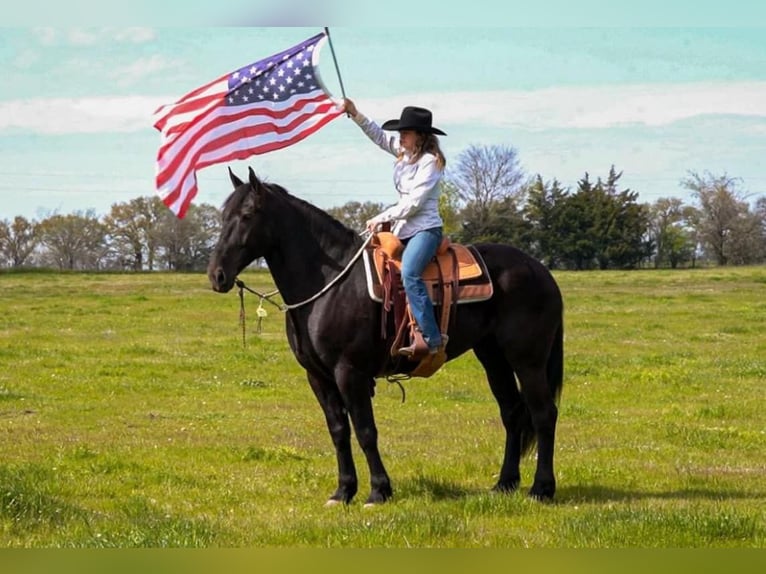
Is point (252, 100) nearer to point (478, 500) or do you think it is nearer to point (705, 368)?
point (478, 500)

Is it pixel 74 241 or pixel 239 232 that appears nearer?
pixel 239 232

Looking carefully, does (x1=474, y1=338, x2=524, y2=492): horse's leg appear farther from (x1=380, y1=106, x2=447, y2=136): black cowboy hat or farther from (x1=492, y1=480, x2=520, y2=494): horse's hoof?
(x1=380, y1=106, x2=447, y2=136): black cowboy hat

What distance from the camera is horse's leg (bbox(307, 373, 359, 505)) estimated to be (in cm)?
909

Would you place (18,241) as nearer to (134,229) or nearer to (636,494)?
(134,229)

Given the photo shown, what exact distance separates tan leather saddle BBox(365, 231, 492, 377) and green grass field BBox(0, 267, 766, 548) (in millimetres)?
1347

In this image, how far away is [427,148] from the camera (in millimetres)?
8648

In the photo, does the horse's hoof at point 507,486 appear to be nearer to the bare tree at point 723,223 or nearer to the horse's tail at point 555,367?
the horse's tail at point 555,367

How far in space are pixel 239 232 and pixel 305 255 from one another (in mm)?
663

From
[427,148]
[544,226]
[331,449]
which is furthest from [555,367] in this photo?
[544,226]

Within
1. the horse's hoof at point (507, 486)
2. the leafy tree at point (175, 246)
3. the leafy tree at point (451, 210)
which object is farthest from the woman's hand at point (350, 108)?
the leafy tree at point (451, 210)

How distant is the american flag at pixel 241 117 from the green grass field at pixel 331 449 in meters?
2.77

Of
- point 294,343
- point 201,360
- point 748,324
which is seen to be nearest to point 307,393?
point 201,360

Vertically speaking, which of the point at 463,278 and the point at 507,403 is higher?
the point at 463,278

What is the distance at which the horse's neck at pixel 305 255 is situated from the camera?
895cm
